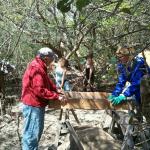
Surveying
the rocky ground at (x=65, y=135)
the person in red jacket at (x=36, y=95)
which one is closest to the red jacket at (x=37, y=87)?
the person in red jacket at (x=36, y=95)

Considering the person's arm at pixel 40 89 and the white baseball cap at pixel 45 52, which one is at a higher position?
the white baseball cap at pixel 45 52

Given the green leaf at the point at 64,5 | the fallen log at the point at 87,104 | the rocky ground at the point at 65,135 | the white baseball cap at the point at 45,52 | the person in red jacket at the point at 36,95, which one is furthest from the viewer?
the rocky ground at the point at 65,135

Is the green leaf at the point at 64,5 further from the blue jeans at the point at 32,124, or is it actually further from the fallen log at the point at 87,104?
the blue jeans at the point at 32,124

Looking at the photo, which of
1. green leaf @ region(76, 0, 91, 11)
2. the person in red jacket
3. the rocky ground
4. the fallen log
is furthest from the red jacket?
green leaf @ region(76, 0, 91, 11)

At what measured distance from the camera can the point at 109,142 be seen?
22.1 ft

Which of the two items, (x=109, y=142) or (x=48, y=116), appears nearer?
(x=109, y=142)

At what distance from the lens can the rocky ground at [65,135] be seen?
6.79 metres

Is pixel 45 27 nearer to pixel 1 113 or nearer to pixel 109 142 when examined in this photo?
pixel 1 113

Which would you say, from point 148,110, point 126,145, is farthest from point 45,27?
point 148,110

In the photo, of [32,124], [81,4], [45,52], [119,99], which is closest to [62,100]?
[32,124]

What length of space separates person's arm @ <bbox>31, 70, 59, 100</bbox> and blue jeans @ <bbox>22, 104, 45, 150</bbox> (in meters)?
0.26

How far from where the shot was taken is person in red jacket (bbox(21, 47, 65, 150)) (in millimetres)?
6375

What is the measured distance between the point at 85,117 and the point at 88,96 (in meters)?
4.47

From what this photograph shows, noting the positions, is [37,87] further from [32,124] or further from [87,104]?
[87,104]
